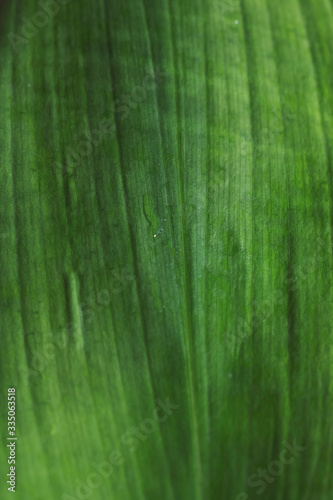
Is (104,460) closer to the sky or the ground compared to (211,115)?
closer to the ground

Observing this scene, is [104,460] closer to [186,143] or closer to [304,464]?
[304,464]

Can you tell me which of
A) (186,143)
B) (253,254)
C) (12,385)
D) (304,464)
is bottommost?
(304,464)

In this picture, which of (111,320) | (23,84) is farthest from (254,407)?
(23,84)

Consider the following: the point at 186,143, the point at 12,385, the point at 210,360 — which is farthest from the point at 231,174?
the point at 12,385

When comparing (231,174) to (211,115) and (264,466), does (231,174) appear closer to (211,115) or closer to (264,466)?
(211,115)

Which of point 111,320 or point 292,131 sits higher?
point 292,131

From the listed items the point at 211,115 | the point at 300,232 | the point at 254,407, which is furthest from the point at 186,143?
the point at 254,407

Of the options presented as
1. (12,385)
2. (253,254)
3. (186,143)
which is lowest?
(12,385)

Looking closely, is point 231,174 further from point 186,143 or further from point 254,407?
point 254,407
